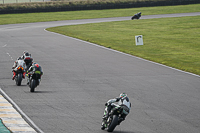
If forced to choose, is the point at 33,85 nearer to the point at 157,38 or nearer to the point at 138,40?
the point at 138,40

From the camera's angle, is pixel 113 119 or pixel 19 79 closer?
pixel 113 119

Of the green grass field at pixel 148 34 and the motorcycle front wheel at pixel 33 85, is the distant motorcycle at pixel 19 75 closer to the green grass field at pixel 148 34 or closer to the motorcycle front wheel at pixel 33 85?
the motorcycle front wheel at pixel 33 85

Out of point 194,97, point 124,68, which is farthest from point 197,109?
point 124,68

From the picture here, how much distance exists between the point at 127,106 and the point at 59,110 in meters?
3.20

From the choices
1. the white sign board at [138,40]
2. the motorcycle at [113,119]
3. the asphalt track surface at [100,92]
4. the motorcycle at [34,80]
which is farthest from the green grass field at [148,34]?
the motorcycle at [113,119]

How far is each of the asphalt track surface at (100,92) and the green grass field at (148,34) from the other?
7.45 feet

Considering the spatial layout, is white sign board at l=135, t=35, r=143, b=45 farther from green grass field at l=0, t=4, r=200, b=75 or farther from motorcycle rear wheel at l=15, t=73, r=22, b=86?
motorcycle rear wheel at l=15, t=73, r=22, b=86

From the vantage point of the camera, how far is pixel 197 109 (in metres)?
12.5

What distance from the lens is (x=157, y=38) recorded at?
1353 inches

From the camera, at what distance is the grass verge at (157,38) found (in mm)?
23936

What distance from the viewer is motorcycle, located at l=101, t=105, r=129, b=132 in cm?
962

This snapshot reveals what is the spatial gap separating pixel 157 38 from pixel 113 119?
2533 cm

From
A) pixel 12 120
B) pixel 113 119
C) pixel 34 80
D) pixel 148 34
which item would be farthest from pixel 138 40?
pixel 113 119

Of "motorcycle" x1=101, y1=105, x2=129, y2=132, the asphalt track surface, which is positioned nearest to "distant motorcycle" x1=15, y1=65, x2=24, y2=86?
the asphalt track surface
